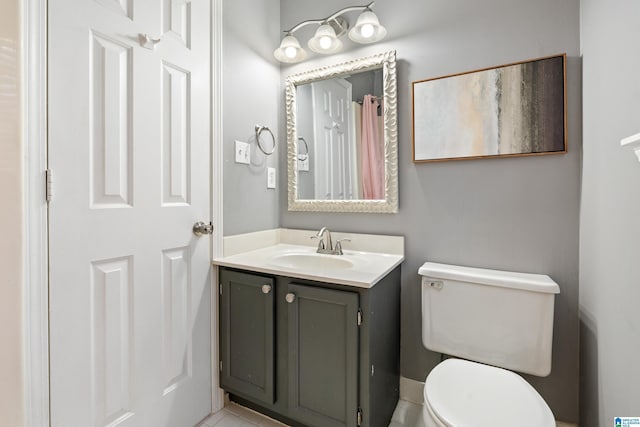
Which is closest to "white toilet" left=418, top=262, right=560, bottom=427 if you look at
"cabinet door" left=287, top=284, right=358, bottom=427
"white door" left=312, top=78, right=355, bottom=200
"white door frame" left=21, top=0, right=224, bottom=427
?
"cabinet door" left=287, top=284, right=358, bottom=427

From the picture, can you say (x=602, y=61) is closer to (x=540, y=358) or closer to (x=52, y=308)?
(x=540, y=358)

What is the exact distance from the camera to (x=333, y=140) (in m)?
1.77

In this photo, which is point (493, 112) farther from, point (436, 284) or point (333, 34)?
point (333, 34)

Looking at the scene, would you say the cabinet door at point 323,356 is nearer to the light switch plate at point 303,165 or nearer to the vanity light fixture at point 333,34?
the light switch plate at point 303,165

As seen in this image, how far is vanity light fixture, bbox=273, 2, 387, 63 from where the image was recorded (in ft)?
5.00

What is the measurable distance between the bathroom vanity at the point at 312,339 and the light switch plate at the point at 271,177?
0.53 metres

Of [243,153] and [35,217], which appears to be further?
[243,153]

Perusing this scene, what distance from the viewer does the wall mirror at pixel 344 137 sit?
62.9 inches

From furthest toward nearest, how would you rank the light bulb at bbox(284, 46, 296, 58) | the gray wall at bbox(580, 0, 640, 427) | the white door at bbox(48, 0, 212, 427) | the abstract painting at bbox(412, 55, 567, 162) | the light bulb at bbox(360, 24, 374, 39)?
the light bulb at bbox(284, 46, 296, 58) < the light bulb at bbox(360, 24, 374, 39) < the abstract painting at bbox(412, 55, 567, 162) < the white door at bbox(48, 0, 212, 427) < the gray wall at bbox(580, 0, 640, 427)

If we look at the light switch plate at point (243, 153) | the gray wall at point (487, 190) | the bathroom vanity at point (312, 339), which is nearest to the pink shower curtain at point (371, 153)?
the gray wall at point (487, 190)

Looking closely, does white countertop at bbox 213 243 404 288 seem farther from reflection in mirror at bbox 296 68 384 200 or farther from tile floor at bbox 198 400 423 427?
tile floor at bbox 198 400 423 427

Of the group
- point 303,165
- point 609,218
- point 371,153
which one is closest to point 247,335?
point 303,165

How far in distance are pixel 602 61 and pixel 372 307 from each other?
3.93 feet

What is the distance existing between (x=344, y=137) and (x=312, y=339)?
1.12 meters
